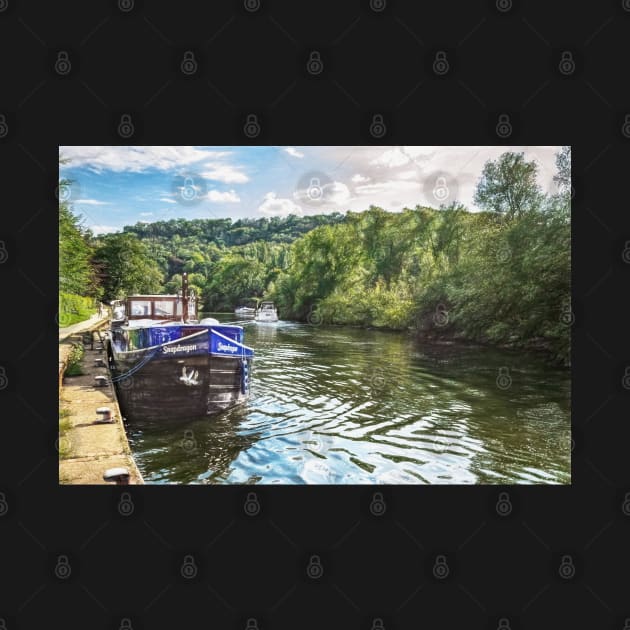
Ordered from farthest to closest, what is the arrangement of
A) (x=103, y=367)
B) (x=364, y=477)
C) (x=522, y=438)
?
(x=103, y=367) → (x=522, y=438) → (x=364, y=477)

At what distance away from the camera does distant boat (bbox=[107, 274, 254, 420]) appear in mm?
6961

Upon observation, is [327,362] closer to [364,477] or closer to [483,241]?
[483,241]

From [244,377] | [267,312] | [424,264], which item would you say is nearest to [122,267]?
[244,377]

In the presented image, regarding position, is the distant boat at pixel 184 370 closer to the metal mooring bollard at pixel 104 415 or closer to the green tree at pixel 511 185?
the metal mooring bollard at pixel 104 415

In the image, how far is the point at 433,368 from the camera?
1180cm

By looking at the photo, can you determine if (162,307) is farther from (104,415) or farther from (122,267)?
(122,267)

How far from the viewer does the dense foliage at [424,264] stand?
30.6ft

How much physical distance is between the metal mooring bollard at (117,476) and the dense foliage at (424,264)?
14.1ft

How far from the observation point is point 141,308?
8.87 metres

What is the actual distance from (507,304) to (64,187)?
33.4 feet

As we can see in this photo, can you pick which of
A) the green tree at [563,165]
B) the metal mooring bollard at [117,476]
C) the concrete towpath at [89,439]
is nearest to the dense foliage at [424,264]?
the green tree at [563,165]

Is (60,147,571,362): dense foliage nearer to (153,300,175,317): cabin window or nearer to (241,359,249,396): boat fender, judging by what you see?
(153,300,175,317): cabin window
